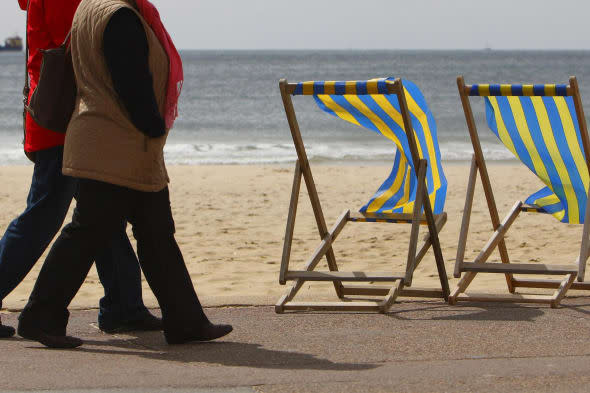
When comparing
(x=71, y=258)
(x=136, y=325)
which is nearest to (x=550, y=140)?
(x=136, y=325)

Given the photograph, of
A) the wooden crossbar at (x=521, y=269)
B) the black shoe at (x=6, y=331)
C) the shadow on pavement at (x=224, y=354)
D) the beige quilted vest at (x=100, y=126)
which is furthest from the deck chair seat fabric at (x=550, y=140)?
the black shoe at (x=6, y=331)

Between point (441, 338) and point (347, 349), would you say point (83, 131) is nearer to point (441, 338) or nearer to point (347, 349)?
point (347, 349)

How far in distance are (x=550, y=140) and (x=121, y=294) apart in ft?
6.92

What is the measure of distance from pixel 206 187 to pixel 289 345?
7.49 meters

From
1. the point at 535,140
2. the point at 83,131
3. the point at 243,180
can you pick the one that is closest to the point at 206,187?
the point at 243,180

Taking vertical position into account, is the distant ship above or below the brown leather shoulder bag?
below

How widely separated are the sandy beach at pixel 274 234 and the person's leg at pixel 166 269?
2.68ft

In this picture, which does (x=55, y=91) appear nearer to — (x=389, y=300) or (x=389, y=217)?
(x=389, y=300)

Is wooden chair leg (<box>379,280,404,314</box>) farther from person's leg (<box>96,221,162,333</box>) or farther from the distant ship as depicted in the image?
A: the distant ship

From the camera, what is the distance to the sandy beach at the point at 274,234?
18.9 ft

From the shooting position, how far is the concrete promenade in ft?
10.7

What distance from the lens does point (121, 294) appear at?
4.11 meters

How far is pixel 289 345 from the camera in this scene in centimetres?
384

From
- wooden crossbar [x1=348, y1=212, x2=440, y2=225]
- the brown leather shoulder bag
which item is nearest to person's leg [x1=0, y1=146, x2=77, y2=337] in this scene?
the brown leather shoulder bag
